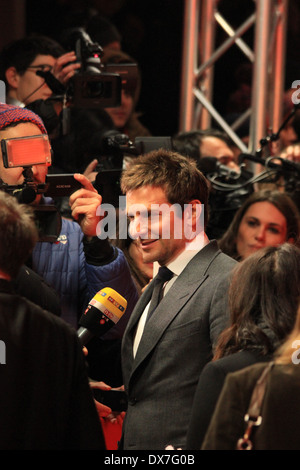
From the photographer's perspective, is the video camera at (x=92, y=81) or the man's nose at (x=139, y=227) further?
the video camera at (x=92, y=81)

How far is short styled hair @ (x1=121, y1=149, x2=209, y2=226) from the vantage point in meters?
2.65

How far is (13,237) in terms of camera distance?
196cm

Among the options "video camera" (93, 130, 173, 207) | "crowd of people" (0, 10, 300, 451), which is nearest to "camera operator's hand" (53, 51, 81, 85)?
"crowd of people" (0, 10, 300, 451)

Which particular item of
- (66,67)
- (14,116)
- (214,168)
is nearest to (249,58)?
(214,168)

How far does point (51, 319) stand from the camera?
198 centimetres

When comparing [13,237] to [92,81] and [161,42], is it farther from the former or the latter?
[161,42]

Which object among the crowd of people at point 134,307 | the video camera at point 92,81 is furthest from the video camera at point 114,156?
the video camera at point 92,81

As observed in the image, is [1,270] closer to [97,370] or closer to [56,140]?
[97,370]

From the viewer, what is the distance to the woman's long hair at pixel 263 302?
218 cm

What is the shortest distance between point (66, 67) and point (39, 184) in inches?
42.3

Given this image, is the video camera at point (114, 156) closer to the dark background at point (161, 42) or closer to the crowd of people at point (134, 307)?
the crowd of people at point (134, 307)

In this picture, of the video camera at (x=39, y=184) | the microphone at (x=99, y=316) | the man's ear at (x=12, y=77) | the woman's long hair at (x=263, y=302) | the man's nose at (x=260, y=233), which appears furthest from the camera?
the man's ear at (x=12, y=77)

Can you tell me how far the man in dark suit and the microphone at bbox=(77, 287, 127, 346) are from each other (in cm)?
9
